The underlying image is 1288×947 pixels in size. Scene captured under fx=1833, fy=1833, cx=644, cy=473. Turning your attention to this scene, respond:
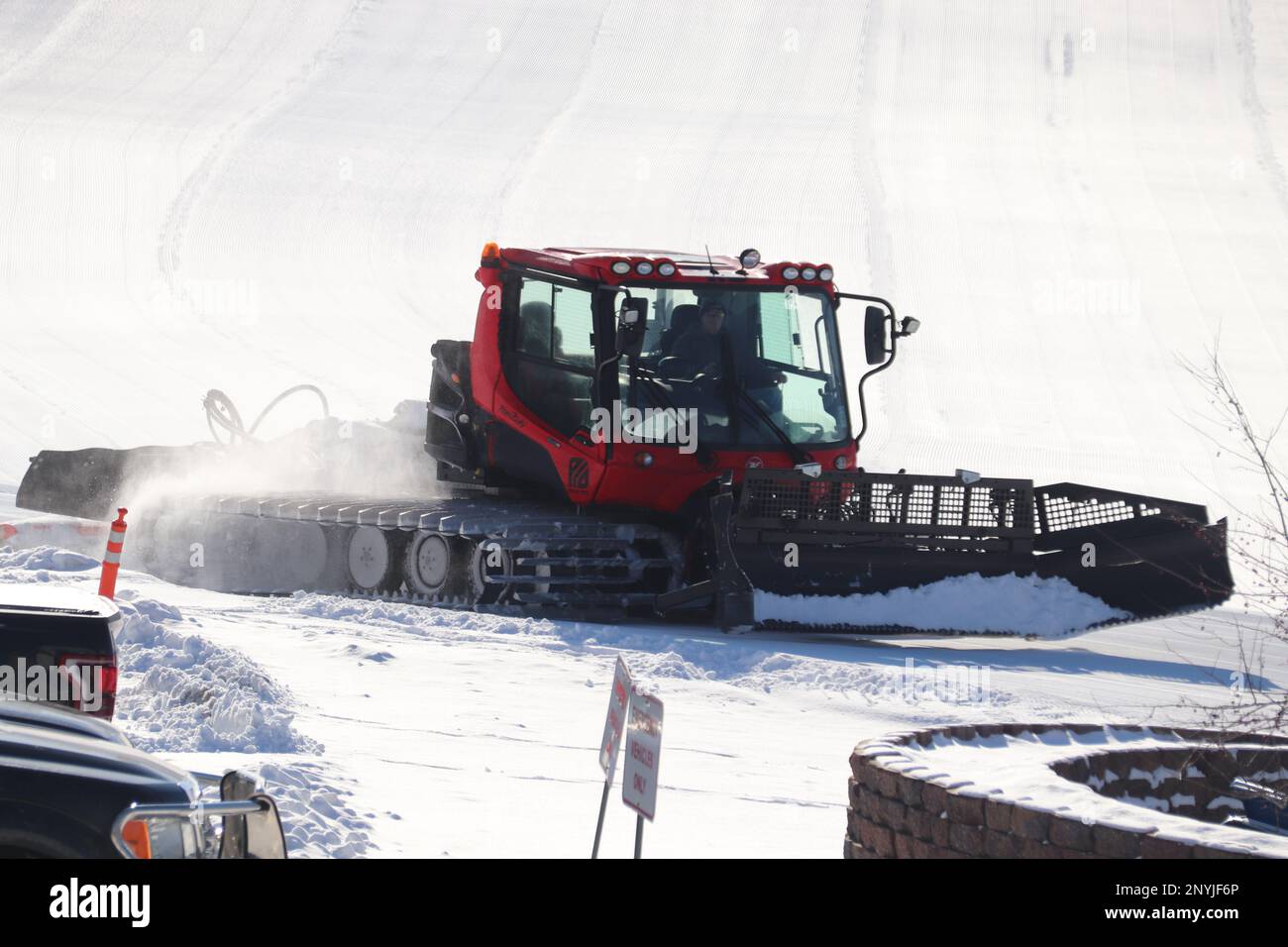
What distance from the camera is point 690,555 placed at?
1273 cm

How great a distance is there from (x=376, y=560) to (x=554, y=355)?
90.6 inches

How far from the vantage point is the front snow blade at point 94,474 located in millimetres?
17141

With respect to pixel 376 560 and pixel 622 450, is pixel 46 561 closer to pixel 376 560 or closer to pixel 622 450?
pixel 376 560

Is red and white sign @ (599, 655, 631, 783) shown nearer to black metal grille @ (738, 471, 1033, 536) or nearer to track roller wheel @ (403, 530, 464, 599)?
black metal grille @ (738, 471, 1033, 536)

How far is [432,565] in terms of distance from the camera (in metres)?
13.6

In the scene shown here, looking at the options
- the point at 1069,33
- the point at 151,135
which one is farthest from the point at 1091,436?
the point at 1069,33

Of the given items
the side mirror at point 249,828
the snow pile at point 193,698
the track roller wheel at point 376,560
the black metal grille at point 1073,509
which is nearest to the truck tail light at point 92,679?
the snow pile at point 193,698

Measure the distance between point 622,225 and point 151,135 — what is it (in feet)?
44.3

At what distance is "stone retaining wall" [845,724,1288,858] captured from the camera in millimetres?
4586

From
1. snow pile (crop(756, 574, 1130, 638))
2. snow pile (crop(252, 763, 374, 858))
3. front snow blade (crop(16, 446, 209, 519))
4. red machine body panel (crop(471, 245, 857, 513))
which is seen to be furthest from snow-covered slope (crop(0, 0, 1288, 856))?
red machine body panel (crop(471, 245, 857, 513))

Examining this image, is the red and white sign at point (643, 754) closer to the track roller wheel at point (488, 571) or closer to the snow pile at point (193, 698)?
the snow pile at point (193, 698)

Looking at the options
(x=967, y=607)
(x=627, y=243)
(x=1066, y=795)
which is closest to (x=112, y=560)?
(x=967, y=607)

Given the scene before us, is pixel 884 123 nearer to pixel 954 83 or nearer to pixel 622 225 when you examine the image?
pixel 954 83

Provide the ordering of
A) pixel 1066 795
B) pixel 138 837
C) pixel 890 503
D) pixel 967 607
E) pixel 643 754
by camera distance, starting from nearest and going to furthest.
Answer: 1. pixel 138 837
2. pixel 1066 795
3. pixel 643 754
4. pixel 967 607
5. pixel 890 503
